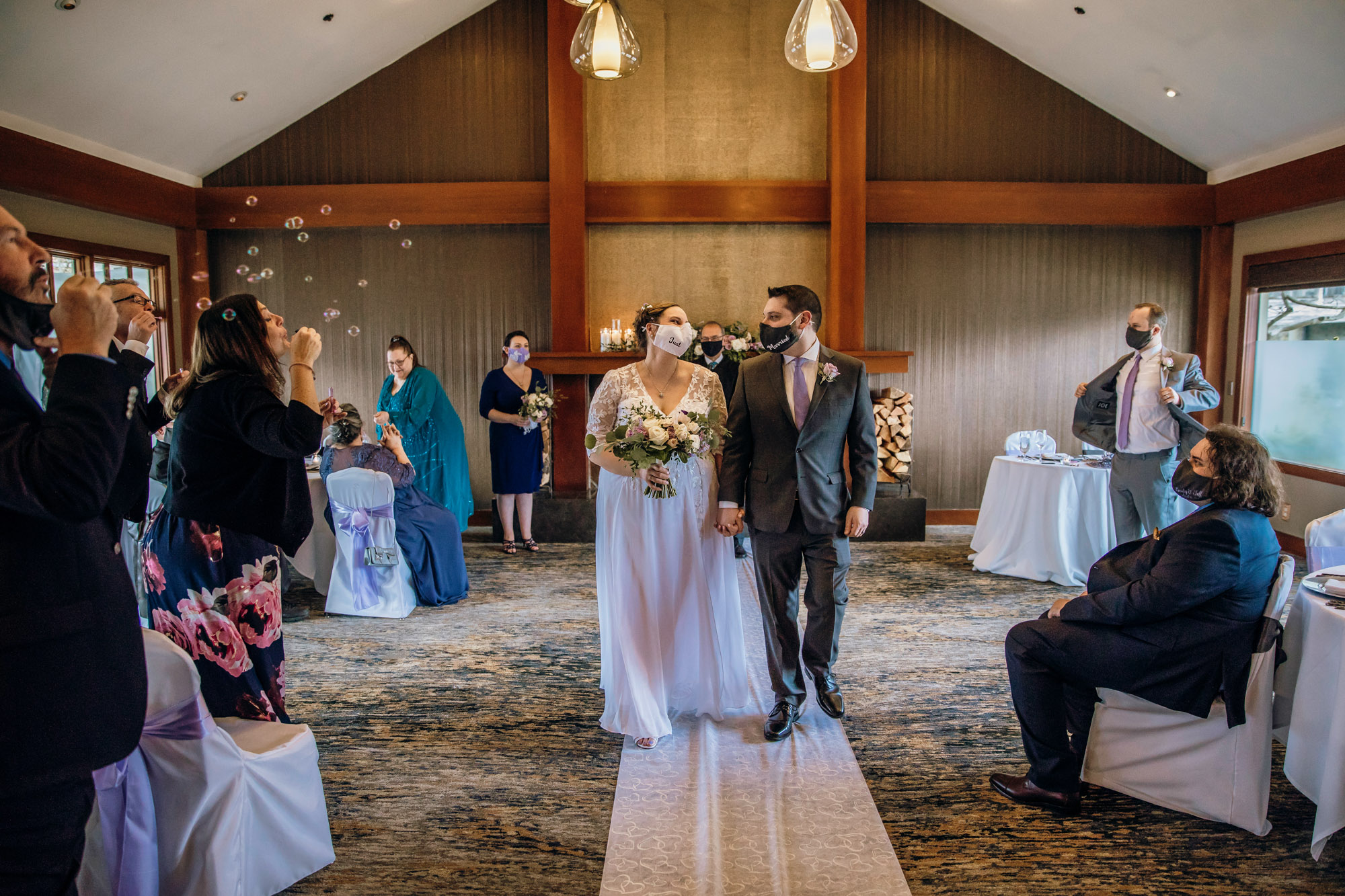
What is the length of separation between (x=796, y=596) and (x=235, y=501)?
2126 mm

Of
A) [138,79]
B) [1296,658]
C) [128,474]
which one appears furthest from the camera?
[138,79]

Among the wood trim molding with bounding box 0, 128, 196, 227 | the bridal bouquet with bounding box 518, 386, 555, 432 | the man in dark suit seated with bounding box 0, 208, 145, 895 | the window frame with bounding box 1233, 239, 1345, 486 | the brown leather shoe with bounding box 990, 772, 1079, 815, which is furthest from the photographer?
the window frame with bounding box 1233, 239, 1345, 486

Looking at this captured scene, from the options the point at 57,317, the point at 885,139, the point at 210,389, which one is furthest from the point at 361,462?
the point at 885,139

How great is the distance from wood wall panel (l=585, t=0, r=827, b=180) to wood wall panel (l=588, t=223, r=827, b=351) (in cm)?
52

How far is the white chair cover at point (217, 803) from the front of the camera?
2.03m

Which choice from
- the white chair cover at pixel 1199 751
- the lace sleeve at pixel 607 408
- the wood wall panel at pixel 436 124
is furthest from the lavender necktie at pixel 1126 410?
the wood wall panel at pixel 436 124

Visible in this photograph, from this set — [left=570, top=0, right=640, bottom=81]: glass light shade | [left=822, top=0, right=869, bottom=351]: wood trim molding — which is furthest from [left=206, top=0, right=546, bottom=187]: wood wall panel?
[left=570, top=0, right=640, bottom=81]: glass light shade

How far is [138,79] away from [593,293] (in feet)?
12.7

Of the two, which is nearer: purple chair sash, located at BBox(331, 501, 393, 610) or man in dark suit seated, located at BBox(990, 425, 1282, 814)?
man in dark suit seated, located at BBox(990, 425, 1282, 814)

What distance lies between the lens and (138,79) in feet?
19.7

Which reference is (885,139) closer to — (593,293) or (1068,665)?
(593,293)

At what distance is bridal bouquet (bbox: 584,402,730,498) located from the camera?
323 cm

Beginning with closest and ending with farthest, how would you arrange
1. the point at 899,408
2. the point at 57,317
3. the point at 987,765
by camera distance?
the point at 57,317 < the point at 987,765 < the point at 899,408

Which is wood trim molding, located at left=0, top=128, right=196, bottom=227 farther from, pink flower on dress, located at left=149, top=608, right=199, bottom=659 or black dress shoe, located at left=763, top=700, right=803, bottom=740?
black dress shoe, located at left=763, top=700, right=803, bottom=740
